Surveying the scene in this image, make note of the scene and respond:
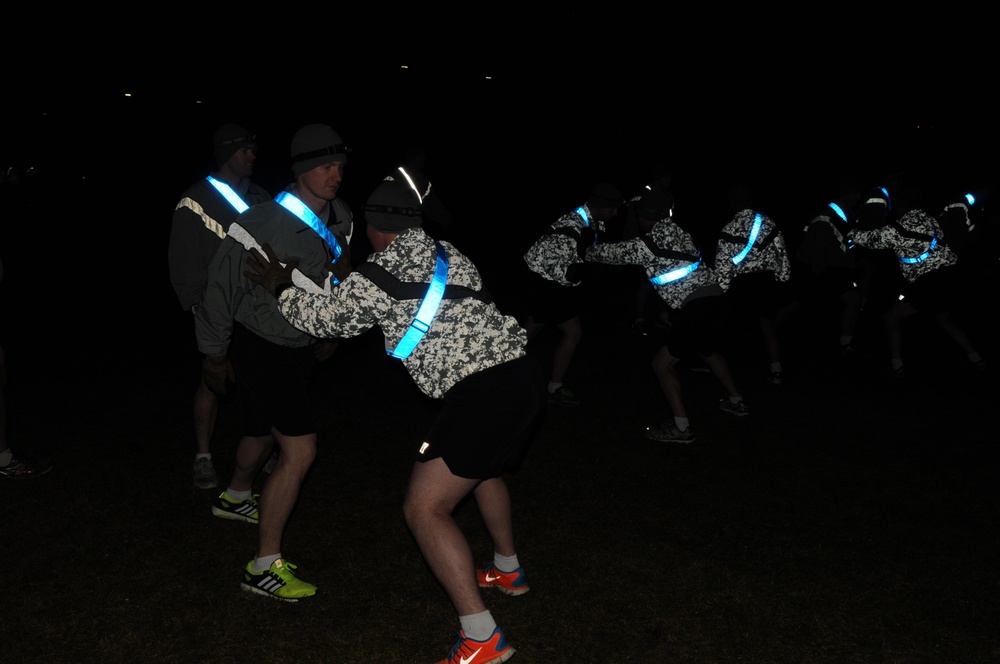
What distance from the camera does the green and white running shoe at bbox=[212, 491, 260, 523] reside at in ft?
15.9

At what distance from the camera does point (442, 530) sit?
3330 mm

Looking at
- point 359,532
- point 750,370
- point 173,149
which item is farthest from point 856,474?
point 173,149

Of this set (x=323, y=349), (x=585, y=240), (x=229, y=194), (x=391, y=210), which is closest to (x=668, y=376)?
(x=585, y=240)

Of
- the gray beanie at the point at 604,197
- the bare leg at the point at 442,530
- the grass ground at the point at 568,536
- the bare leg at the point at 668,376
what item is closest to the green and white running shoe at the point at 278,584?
the grass ground at the point at 568,536

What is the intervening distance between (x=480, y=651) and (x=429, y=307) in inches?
55.3

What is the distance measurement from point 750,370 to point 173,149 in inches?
1298

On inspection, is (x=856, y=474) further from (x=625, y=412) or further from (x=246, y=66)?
(x=246, y=66)

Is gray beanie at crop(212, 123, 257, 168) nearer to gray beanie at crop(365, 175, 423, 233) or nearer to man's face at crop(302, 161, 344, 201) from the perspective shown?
man's face at crop(302, 161, 344, 201)

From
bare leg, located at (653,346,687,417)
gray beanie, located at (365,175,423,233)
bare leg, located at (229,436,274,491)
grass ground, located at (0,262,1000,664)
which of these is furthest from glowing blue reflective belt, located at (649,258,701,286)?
gray beanie, located at (365,175,423,233)

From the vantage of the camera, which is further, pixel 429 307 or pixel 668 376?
pixel 668 376

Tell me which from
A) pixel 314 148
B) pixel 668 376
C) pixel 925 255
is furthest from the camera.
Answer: pixel 925 255

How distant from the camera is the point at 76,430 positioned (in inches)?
249

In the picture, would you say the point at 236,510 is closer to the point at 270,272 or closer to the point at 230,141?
the point at 270,272

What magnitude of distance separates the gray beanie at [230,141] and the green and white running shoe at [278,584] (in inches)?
93.3
